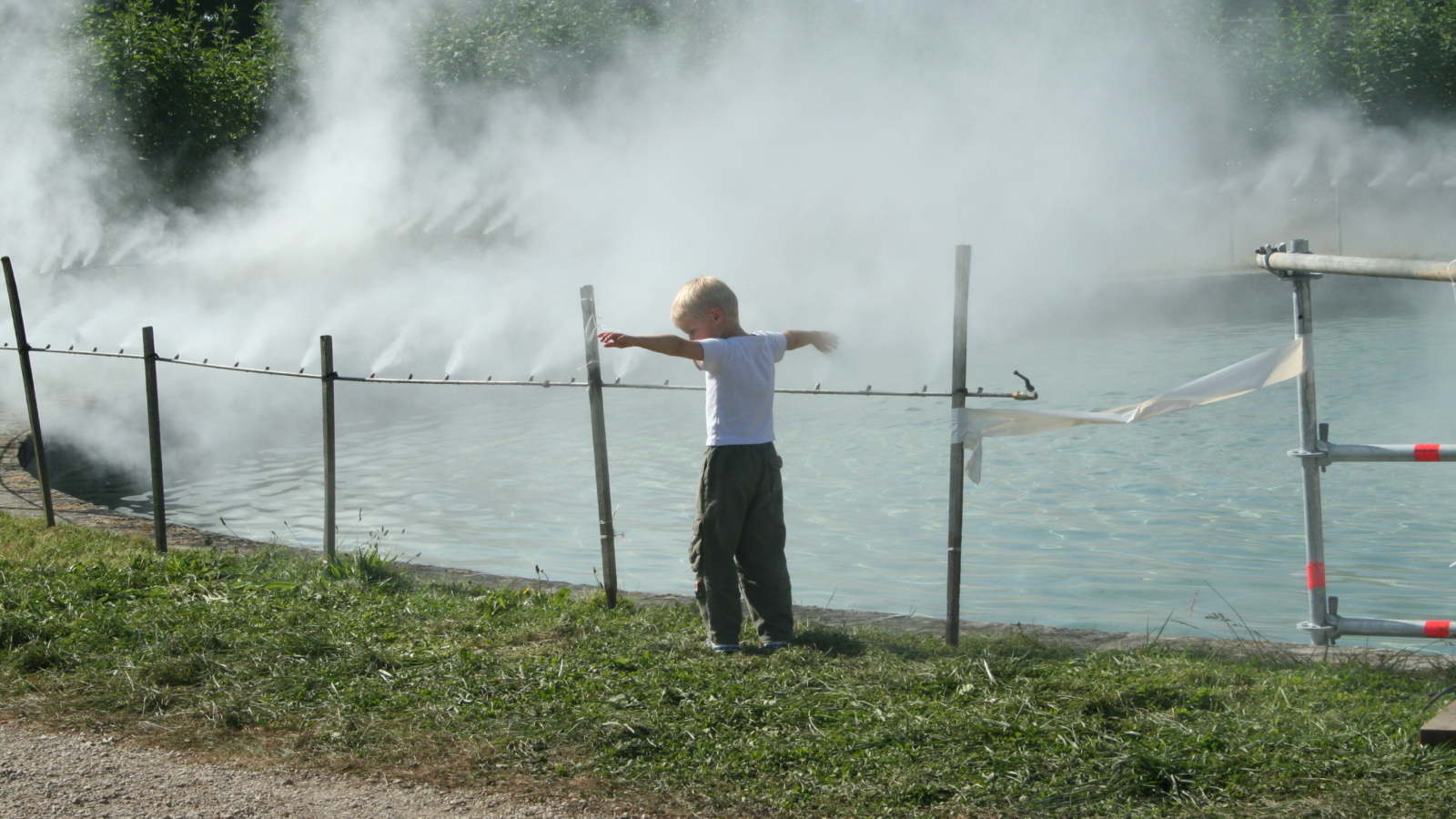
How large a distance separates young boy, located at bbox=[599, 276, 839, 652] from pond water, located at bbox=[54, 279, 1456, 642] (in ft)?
5.83

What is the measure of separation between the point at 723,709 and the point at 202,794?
1.47 m

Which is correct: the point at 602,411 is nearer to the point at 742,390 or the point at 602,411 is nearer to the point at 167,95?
the point at 742,390

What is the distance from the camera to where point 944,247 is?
25297 millimetres

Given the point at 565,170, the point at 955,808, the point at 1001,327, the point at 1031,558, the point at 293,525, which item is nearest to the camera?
the point at 955,808

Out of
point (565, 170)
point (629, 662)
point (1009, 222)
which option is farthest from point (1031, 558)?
point (1009, 222)

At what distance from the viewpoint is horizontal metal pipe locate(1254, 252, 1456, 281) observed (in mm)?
3981

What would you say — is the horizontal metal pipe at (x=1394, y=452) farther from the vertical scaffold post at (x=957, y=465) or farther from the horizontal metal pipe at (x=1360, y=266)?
the vertical scaffold post at (x=957, y=465)

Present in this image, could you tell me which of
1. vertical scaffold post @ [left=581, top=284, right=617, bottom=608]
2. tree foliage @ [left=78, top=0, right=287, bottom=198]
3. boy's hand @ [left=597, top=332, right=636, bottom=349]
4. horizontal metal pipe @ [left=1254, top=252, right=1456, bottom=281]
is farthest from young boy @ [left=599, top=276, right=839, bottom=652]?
tree foliage @ [left=78, top=0, right=287, bottom=198]

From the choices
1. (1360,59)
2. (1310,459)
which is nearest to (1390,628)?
(1310,459)

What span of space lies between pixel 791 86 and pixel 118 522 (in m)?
18.7

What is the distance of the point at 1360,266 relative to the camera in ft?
13.9

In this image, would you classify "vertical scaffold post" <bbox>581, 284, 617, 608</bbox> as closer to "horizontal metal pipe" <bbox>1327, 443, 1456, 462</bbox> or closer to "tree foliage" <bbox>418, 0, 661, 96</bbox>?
"horizontal metal pipe" <bbox>1327, 443, 1456, 462</bbox>

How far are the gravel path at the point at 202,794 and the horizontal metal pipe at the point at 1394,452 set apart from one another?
8.39 ft

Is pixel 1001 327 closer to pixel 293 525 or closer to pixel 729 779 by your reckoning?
pixel 293 525
